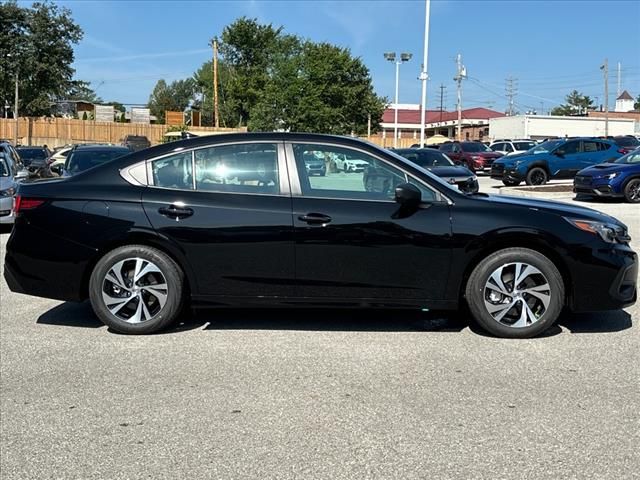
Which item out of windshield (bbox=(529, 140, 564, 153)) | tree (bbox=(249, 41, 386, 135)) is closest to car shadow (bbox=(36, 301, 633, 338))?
windshield (bbox=(529, 140, 564, 153))

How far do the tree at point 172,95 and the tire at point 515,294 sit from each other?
436ft

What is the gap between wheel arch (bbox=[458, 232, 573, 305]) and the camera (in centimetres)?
522

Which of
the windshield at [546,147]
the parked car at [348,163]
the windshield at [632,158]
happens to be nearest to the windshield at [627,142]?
the windshield at [546,147]

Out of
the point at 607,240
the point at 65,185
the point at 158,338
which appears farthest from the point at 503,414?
the point at 65,185

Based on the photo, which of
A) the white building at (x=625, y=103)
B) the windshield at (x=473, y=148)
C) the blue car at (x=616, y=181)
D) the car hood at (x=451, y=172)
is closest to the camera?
the blue car at (x=616, y=181)

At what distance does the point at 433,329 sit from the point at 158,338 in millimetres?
2332

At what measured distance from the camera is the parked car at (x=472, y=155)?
1225 inches

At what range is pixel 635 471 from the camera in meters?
3.21

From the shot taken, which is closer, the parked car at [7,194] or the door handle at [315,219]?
the door handle at [315,219]

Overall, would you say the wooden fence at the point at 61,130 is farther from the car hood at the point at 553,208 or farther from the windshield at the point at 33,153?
the car hood at the point at 553,208

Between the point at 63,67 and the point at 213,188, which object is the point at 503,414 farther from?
the point at 63,67

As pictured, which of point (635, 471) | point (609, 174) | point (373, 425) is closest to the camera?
point (635, 471)

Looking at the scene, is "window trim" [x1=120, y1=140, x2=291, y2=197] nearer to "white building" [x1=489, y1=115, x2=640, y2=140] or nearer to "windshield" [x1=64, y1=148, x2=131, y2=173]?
"windshield" [x1=64, y1=148, x2=131, y2=173]

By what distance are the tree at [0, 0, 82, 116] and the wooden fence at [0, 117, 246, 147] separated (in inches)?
379
